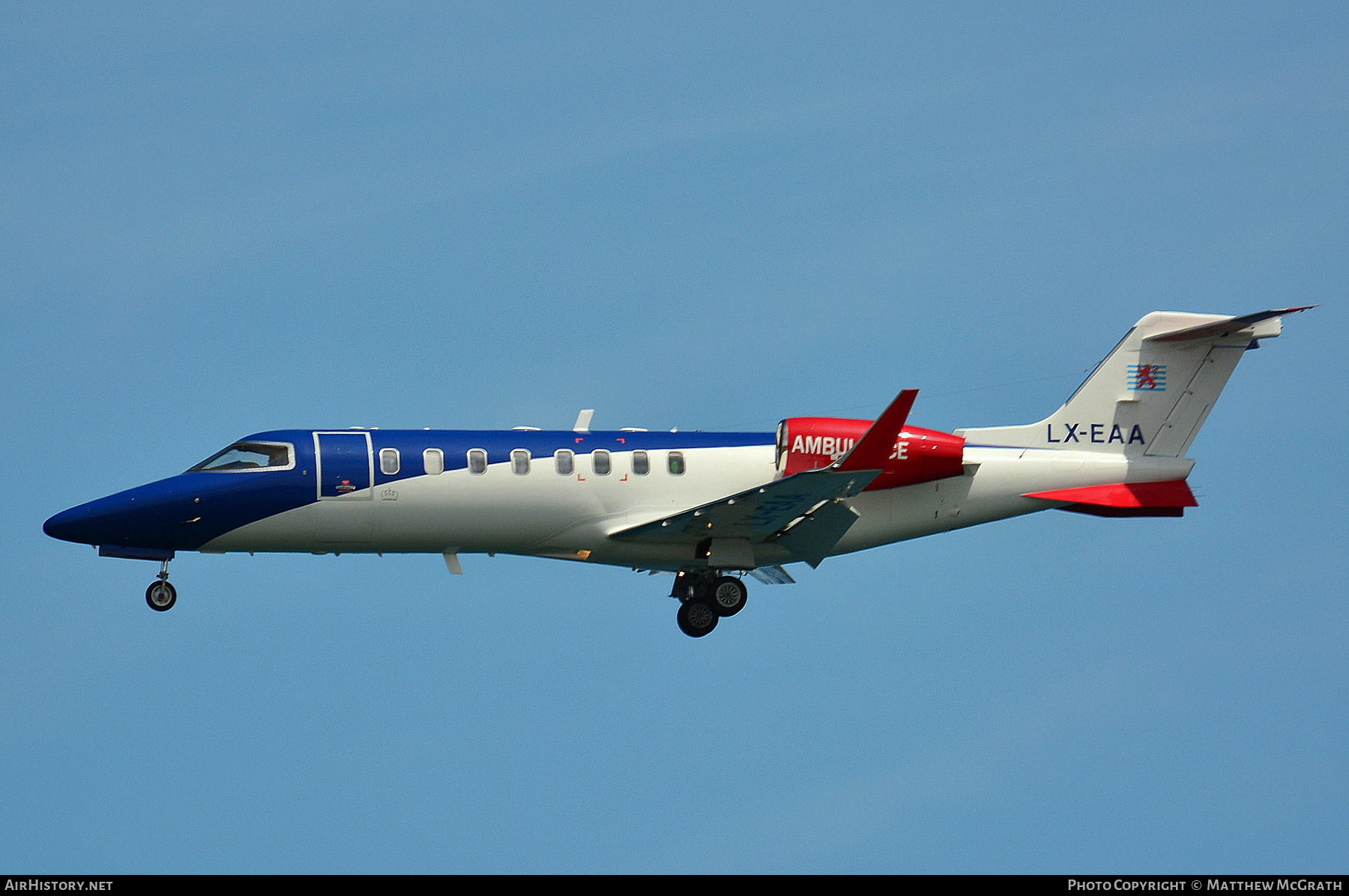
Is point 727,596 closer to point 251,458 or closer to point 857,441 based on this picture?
point 857,441

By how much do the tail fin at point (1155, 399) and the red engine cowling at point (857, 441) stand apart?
60.9 inches

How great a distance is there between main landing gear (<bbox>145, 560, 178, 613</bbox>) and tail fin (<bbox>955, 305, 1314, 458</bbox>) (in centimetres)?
1442

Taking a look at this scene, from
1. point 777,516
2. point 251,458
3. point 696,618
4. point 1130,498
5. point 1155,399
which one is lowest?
point 696,618

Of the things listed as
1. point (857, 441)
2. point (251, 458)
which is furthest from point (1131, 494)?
point (251, 458)

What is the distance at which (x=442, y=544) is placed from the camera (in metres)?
28.5

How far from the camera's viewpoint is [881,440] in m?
26.7

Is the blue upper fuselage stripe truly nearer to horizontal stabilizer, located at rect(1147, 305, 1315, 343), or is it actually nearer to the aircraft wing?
the aircraft wing

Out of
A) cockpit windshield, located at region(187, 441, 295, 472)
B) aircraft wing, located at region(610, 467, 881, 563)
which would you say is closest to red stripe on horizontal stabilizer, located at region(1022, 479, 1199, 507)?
aircraft wing, located at region(610, 467, 881, 563)

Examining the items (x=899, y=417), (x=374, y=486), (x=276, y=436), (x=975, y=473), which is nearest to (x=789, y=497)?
(x=899, y=417)

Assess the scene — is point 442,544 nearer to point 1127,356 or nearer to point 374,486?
point 374,486

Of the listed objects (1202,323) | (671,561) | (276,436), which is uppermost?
(1202,323)

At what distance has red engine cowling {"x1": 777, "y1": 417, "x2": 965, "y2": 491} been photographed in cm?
2862

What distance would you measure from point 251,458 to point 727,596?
8649mm

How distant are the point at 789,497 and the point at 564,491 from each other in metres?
3.88
